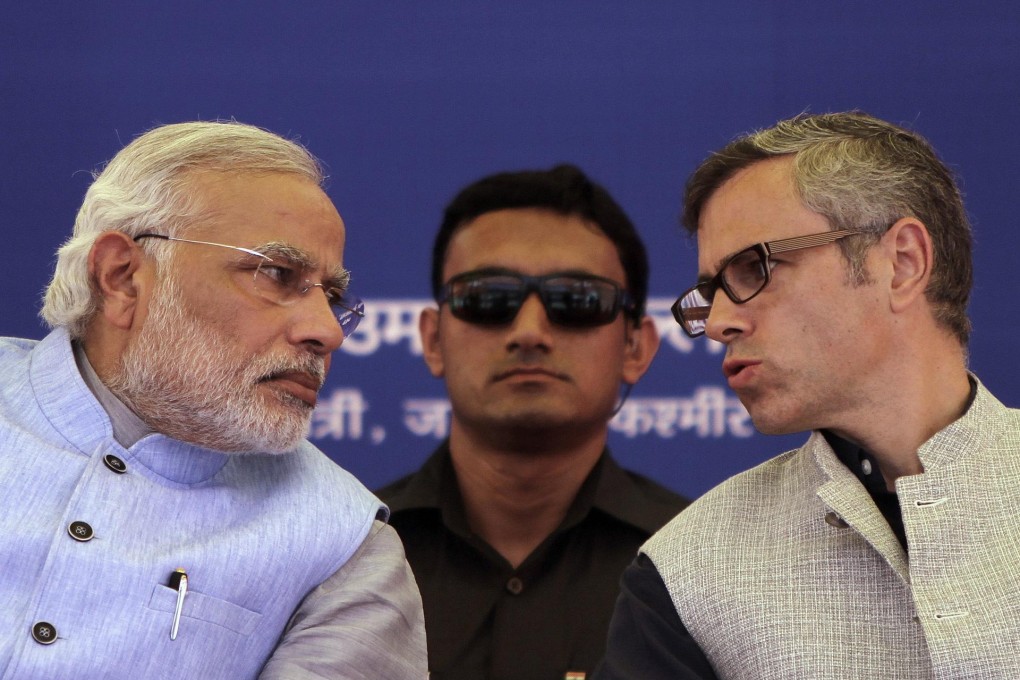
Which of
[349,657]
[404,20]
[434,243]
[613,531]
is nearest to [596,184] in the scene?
[434,243]

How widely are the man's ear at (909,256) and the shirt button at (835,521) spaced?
419 millimetres

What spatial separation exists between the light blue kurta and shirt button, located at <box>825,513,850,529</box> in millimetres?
825

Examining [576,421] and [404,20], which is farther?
[404,20]

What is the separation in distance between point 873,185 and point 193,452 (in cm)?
137

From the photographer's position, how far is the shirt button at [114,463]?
233 centimetres

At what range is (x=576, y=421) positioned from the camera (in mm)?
3338

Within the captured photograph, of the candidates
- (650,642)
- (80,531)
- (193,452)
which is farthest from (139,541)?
(650,642)

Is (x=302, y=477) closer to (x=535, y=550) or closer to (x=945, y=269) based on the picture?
(x=535, y=550)

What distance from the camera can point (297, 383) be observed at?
251 cm

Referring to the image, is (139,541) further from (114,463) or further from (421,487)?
(421,487)

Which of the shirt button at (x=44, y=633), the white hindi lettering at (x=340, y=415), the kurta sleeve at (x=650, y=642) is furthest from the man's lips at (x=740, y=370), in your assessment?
the white hindi lettering at (x=340, y=415)

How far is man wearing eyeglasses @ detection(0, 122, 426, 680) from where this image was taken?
2.21 meters

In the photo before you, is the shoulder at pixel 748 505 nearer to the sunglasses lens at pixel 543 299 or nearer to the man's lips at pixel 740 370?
the man's lips at pixel 740 370

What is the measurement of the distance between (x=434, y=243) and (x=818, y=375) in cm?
149
